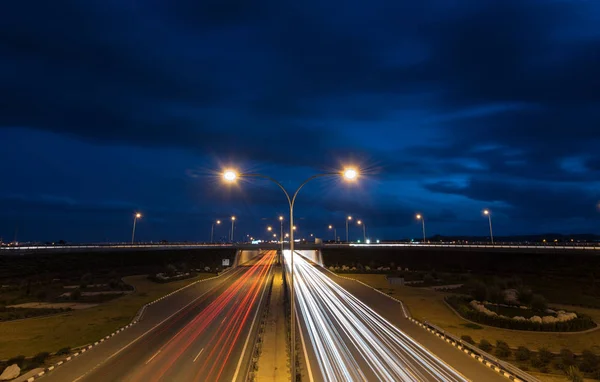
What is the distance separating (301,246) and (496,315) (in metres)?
91.6

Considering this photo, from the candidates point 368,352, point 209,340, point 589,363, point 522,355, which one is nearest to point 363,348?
point 368,352

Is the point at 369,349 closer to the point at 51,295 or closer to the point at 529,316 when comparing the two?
the point at 529,316

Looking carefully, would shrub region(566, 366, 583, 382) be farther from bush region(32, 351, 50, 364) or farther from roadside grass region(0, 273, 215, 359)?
roadside grass region(0, 273, 215, 359)

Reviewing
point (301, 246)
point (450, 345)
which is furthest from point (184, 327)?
point (301, 246)

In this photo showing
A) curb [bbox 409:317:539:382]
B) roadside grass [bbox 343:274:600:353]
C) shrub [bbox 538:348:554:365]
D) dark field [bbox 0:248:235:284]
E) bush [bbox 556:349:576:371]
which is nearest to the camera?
curb [bbox 409:317:539:382]

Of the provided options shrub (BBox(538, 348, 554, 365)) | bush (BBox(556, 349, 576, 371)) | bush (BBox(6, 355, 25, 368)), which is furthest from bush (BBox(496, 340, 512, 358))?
bush (BBox(6, 355, 25, 368))

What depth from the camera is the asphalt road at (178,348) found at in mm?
24234

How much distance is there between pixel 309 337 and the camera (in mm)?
33000

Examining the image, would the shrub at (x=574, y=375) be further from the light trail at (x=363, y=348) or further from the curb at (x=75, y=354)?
the curb at (x=75, y=354)

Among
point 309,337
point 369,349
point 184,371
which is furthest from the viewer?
point 309,337

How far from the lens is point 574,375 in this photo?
22641mm

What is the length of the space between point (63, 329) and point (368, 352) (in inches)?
1437

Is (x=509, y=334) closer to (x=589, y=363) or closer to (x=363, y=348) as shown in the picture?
(x=589, y=363)

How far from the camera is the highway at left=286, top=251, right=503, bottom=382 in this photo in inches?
913
